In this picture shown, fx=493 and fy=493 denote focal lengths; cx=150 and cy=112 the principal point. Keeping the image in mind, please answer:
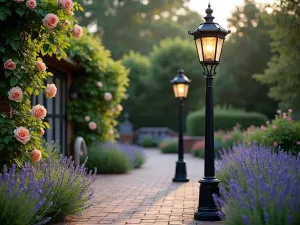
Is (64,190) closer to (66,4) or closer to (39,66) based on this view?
(39,66)

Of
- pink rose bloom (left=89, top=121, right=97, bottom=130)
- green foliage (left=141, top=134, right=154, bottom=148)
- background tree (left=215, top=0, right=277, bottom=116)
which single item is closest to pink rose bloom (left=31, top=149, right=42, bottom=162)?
pink rose bloom (left=89, top=121, right=97, bottom=130)

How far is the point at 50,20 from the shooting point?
7.04 m

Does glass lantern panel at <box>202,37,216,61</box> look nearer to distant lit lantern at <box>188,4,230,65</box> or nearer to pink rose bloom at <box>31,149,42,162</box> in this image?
distant lit lantern at <box>188,4,230,65</box>

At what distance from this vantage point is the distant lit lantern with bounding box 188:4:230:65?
7.30 meters

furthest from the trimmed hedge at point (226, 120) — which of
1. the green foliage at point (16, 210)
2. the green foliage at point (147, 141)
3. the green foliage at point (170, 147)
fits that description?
the green foliage at point (16, 210)

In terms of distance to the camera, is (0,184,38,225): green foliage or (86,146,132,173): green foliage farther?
(86,146,132,173): green foliage

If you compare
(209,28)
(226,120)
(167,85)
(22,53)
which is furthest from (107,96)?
(167,85)

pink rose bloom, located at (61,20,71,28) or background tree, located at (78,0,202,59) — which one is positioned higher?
background tree, located at (78,0,202,59)

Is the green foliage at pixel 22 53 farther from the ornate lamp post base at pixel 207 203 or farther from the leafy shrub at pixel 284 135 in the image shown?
the leafy shrub at pixel 284 135

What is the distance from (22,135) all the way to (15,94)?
0.62 metres

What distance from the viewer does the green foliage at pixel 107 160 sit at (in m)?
14.2

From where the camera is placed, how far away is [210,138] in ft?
24.2

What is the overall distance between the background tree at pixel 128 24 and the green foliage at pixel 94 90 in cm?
3130

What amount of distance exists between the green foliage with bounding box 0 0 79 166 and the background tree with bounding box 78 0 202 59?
128 ft
